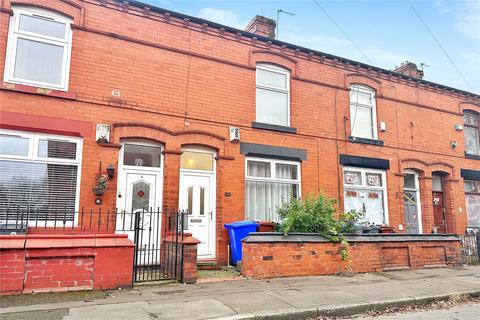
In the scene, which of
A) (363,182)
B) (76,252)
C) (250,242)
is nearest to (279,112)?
(363,182)

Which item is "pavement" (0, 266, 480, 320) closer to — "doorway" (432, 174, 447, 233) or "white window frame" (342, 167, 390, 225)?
"white window frame" (342, 167, 390, 225)

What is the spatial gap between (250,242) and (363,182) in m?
6.01

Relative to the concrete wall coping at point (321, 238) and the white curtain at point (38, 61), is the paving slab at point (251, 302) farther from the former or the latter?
the white curtain at point (38, 61)

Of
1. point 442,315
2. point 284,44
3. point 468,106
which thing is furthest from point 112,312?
point 468,106

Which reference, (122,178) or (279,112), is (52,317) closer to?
(122,178)

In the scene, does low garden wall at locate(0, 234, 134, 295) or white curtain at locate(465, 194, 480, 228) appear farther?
white curtain at locate(465, 194, 480, 228)

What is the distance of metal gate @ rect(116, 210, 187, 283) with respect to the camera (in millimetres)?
7105

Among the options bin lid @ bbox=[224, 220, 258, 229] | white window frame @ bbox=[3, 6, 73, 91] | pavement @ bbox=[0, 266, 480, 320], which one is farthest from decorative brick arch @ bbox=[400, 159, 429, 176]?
white window frame @ bbox=[3, 6, 73, 91]

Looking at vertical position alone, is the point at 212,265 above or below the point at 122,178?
below

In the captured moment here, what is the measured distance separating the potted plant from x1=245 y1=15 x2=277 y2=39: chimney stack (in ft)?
22.0

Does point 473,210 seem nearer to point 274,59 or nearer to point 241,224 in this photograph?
point 274,59

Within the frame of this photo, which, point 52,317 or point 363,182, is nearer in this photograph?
point 52,317

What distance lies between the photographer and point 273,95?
11312mm

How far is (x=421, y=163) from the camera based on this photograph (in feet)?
44.1
